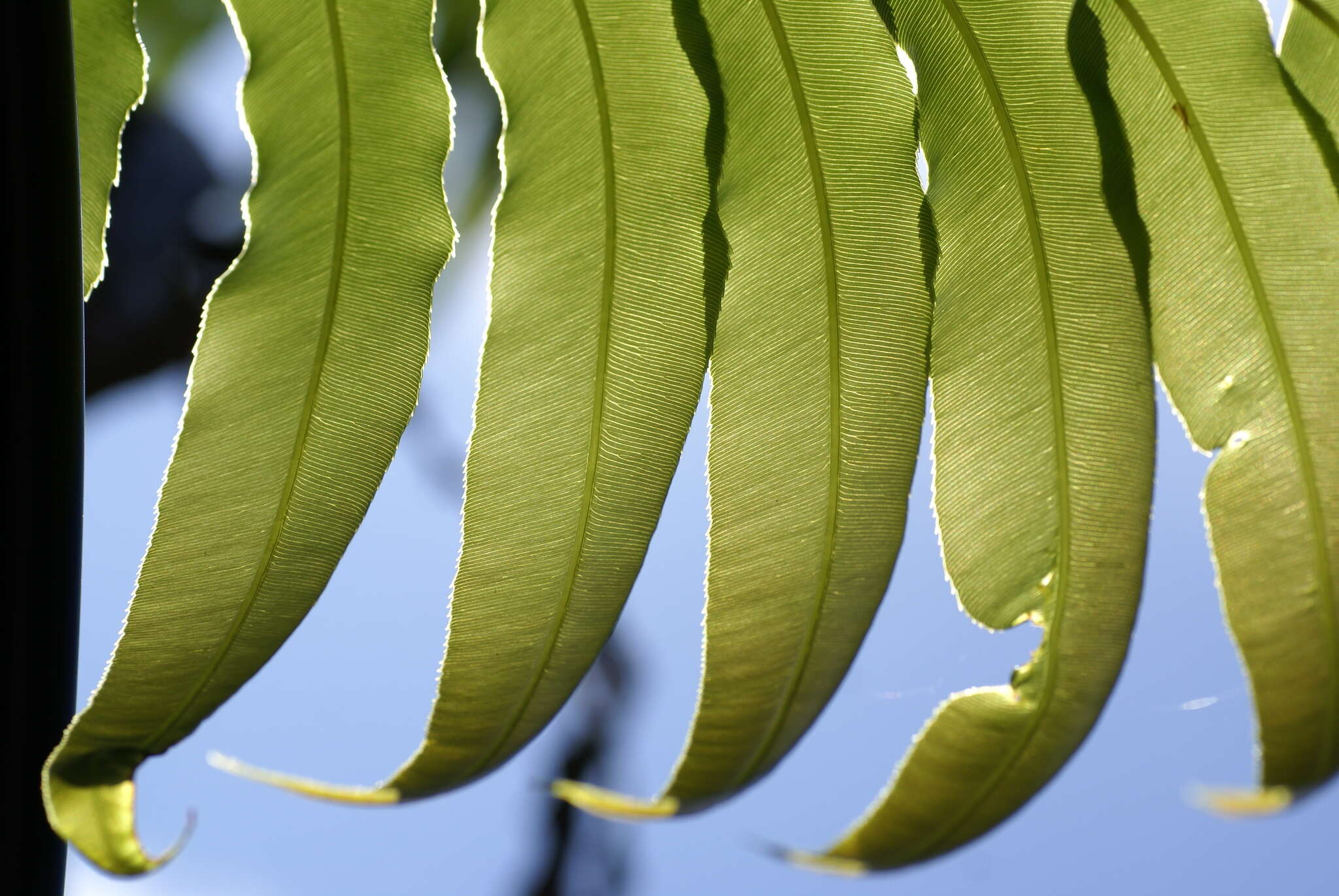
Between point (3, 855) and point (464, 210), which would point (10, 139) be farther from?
point (464, 210)

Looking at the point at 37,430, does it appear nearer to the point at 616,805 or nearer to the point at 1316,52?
the point at 616,805

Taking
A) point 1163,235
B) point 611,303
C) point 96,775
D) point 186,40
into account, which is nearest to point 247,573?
point 96,775

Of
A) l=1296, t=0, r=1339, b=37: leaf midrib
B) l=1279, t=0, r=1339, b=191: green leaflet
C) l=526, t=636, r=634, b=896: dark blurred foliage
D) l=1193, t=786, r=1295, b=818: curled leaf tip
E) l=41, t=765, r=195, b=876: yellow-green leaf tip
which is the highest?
l=1296, t=0, r=1339, b=37: leaf midrib

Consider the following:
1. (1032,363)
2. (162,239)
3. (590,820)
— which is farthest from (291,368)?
(590,820)

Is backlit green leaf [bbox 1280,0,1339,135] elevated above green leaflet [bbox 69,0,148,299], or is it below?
above

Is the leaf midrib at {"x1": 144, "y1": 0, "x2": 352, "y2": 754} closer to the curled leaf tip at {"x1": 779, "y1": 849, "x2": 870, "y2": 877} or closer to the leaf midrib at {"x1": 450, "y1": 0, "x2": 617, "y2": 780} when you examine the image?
the leaf midrib at {"x1": 450, "y1": 0, "x2": 617, "y2": 780}

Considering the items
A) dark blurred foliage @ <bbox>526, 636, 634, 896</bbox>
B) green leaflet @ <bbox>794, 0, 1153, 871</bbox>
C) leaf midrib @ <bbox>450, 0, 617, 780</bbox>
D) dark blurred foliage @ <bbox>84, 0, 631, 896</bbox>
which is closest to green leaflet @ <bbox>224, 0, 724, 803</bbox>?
leaf midrib @ <bbox>450, 0, 617, 780</bbox>
